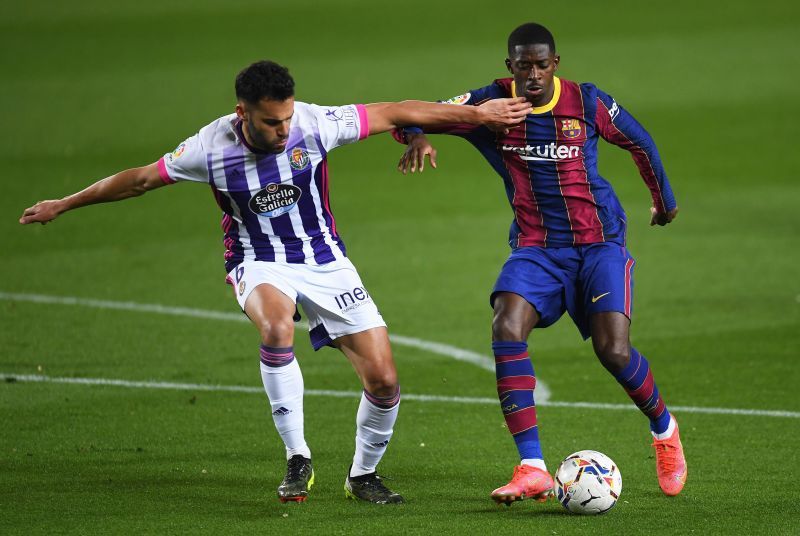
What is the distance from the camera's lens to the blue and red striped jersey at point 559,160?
7230 mm

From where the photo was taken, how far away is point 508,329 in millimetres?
6887

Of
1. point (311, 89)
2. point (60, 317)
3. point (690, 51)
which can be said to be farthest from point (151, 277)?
point (690, 51)

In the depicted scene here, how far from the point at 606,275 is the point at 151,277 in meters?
7.36

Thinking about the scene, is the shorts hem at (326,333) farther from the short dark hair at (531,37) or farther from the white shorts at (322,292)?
the short dark hair at (531,37)

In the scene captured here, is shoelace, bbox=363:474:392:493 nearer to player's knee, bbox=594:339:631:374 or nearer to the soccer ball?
the soccer ball

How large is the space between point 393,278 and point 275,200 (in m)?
6.64

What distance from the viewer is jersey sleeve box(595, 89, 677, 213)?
736 cm

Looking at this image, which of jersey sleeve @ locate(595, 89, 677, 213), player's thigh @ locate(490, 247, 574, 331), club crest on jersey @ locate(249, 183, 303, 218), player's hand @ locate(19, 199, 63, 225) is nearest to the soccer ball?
player's thigh @ locate(490, 247, 574, 331)

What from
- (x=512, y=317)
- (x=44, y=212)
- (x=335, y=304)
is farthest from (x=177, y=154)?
(x=512, y=317)

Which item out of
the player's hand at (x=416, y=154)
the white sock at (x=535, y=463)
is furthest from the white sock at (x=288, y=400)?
the player's hand at (x=416, y=154)

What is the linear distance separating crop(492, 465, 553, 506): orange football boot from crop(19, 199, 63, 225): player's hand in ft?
8.36

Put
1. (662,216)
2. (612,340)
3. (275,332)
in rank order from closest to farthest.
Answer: (275,332)
(612,340)
(662,216)

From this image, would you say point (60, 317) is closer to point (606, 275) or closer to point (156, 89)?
point (606, 275)

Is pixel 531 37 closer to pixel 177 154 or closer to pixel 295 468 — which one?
pixel 177 154
